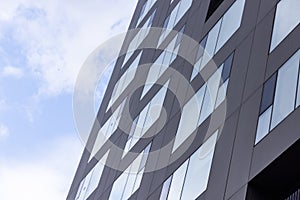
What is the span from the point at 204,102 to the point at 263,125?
247 inches

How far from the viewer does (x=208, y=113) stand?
25.7 metres

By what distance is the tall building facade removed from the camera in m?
20.1

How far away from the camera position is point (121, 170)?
1334 inches

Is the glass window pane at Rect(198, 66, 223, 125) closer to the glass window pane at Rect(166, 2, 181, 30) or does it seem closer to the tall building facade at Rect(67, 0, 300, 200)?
the tall building facade at Rect(67, 0, 300, 200)

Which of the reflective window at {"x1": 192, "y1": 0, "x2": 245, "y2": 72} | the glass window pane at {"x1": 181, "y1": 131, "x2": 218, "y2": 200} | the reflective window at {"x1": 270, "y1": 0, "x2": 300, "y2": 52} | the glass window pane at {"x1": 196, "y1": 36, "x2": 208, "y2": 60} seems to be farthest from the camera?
the glass window pane at {"x1": 196, "y1": 36, "x2": 208, "y2": 60}

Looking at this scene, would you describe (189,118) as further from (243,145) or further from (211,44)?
(243,145)

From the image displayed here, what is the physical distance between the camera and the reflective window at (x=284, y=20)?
885 inches

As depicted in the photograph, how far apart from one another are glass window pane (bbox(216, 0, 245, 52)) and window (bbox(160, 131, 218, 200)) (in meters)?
5.22

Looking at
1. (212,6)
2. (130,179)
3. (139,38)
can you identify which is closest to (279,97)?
(130,179)

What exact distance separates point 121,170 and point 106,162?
371 cm

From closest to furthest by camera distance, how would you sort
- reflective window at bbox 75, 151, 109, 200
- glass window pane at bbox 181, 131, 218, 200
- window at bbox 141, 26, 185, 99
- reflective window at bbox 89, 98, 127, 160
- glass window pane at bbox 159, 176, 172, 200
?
1. glass window pane at bbox 181, 131, 218, 200
2. glass window pane at bbox 159, 176, 172, 200
3. window at bbox 141, 26, 185, 99
4. reflective window at bbox 75, 151, 109, 200
5. reflective window at bbox 89, 98, 127, 160

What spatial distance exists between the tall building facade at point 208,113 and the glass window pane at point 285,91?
0.04 meters

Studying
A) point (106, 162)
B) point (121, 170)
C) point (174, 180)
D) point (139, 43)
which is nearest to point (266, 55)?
point (174, 180)

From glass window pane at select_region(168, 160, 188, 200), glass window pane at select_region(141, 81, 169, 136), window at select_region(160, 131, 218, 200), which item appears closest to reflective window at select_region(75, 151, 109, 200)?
glass window pane at select_region(141, 81, 169, 136)
